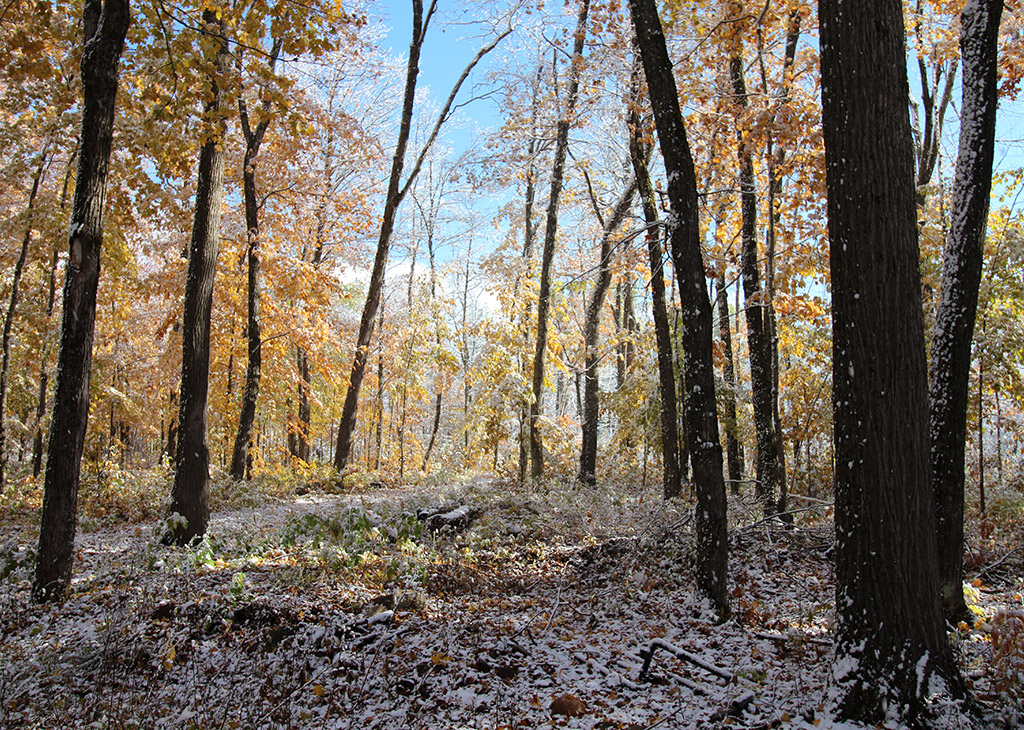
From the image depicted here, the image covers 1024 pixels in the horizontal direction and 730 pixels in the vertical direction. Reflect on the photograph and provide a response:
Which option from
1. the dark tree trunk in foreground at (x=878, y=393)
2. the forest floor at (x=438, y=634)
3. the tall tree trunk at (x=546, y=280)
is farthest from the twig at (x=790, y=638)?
the tall tree trunk at (x=546, y=280)

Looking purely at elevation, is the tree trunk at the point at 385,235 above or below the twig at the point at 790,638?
above

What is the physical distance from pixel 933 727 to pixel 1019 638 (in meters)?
0.94

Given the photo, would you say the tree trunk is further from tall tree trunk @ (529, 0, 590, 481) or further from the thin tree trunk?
tall tree trunk @ (529, 0, 590, 481)

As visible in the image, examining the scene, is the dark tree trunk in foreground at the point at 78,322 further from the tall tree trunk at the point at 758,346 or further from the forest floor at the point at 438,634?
the tall tree trunk at the point at 758,346

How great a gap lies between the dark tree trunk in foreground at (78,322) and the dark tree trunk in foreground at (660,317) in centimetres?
595

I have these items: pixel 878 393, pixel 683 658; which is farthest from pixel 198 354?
pixel 878 393

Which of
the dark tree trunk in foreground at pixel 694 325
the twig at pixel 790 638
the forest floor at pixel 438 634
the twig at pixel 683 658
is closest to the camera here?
the forest floor at pixel 438 634

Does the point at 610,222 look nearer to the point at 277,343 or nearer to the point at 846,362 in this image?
the point at 277,343

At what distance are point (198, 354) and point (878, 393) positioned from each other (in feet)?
26.9

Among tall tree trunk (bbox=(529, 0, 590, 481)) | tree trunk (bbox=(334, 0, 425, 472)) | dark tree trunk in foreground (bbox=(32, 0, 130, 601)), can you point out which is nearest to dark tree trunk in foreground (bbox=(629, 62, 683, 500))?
tall tree trunk (bbox=(529, 0, 590, 481))

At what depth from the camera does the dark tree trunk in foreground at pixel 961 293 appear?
4.79 metres

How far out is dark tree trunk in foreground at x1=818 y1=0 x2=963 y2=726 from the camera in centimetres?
349

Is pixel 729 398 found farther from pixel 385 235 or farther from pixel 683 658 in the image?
pixel 385 235

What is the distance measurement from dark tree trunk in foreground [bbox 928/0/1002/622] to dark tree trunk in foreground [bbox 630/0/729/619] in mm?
1695
